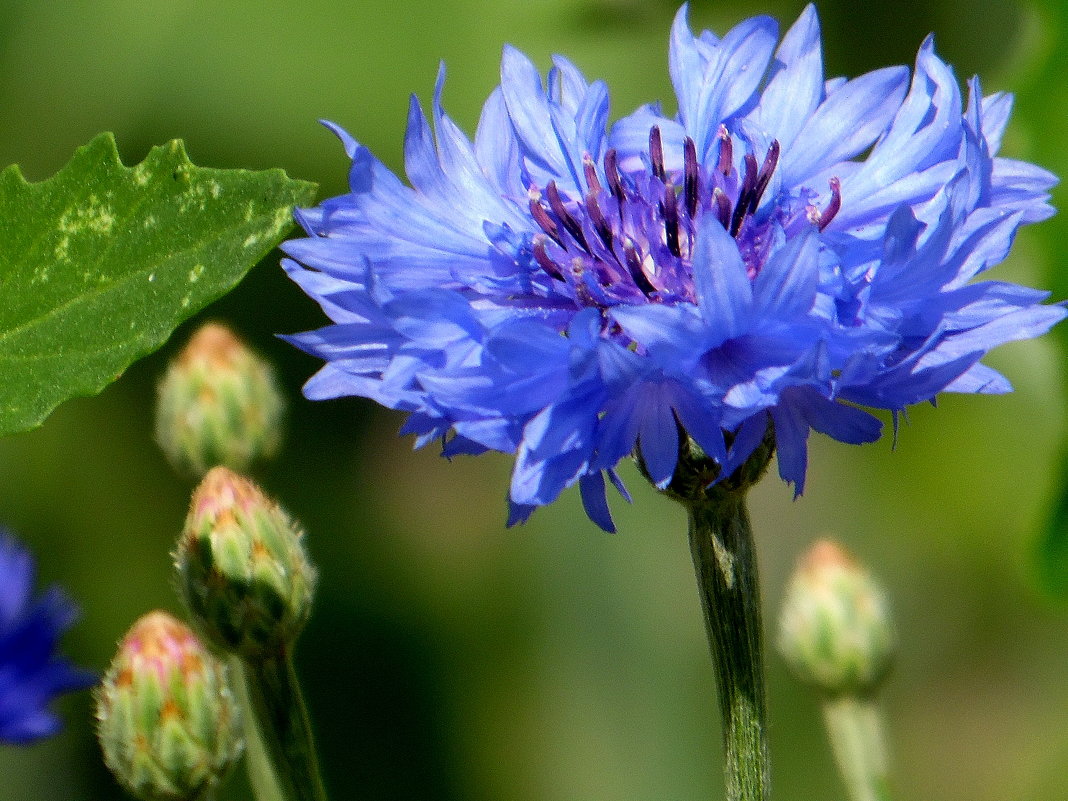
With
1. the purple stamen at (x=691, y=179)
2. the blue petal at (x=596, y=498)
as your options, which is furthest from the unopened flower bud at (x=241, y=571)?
the purple stamen at (x=691, y=179)

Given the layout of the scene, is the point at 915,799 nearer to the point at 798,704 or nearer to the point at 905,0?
the point at 798,704

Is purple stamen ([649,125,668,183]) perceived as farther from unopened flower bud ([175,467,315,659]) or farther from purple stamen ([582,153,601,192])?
unopened flower bud ([175,467,315,659])

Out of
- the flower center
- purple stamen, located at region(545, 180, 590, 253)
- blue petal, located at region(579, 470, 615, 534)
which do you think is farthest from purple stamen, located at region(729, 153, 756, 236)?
blue petal, located at region(579, 470, 615, 534)

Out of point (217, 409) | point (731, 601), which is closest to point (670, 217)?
point (731, 601)

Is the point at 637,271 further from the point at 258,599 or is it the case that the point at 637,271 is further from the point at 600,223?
the point at 258,599

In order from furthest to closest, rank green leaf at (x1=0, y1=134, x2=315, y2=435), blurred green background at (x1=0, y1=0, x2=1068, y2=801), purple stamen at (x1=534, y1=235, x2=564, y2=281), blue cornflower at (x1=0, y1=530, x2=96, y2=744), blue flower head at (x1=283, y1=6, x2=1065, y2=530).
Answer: blurred green background at (x1=0, y1=0, x2=1068, y2=801) → blue cornflower at (x1=0, y1=530, x2=96, y2=744) → purple stamen at (x1=534, y1=235, x2=564, y2=281) → blue flower head at (x1=283, y1=6, x2=1065, y2=530) → green leaf at (x1=0, y1=134, x2=315, y2=435)
